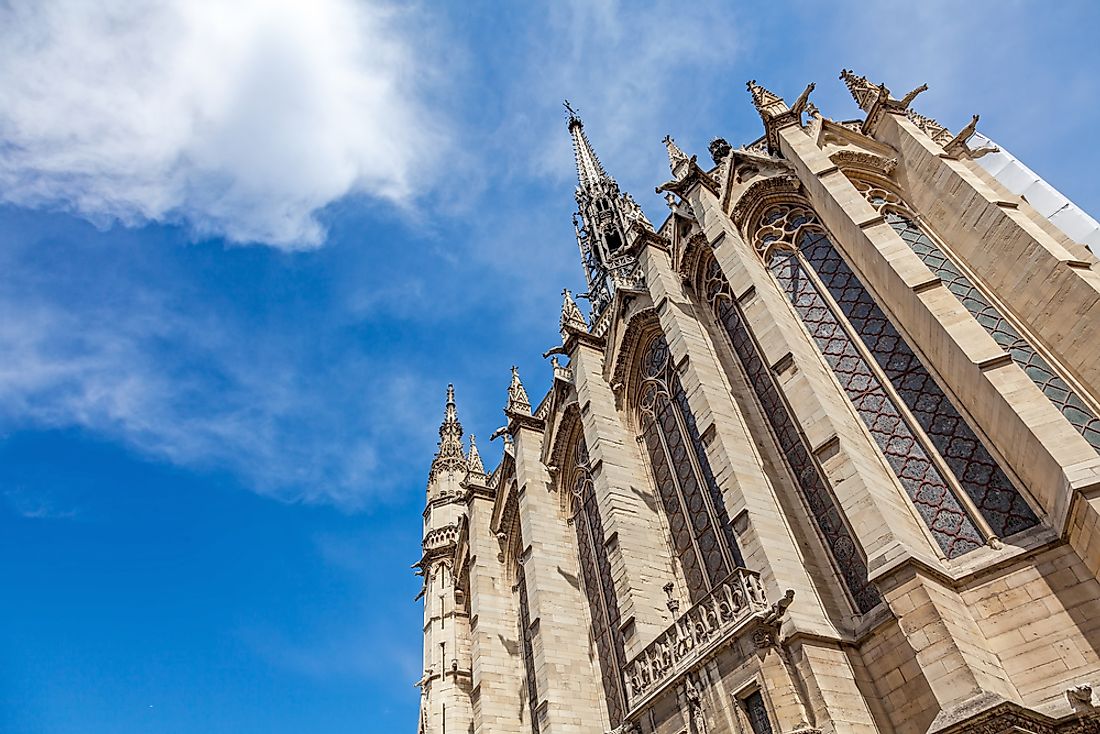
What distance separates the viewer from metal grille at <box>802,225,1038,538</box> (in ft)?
27.9

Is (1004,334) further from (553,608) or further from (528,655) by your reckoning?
(528,655)

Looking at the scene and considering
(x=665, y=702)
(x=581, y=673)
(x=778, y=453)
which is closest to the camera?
(x=665, y=702)

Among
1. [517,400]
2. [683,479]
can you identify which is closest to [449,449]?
[517,400]

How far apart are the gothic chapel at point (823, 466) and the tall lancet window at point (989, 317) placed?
4 centimetres

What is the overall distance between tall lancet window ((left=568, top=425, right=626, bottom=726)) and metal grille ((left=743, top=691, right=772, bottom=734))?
3.61 metres

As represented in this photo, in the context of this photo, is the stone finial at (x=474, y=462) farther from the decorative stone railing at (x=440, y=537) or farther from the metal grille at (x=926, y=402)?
the metal grille at (x=926, y=402)

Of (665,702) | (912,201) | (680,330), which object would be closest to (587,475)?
(680,330)

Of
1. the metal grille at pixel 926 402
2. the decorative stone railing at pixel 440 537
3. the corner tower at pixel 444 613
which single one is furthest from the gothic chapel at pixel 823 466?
the decorative stone railing at pixel 440 537

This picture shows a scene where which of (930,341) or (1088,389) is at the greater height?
(930,341)

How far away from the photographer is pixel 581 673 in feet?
44.2

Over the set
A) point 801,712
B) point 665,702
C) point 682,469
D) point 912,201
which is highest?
point 912,201

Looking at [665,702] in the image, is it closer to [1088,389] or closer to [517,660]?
[1088,389]

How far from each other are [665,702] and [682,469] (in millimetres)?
4484

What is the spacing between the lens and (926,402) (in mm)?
9742
